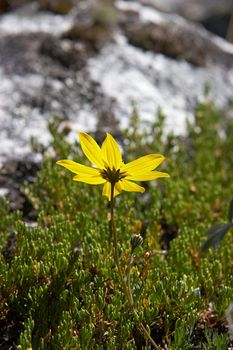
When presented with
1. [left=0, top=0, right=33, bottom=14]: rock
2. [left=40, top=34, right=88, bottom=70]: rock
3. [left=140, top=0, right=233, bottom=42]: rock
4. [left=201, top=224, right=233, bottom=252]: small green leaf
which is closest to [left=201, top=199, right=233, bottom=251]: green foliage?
[left=201, top=224, right=233, bottom=252]: small green leaf

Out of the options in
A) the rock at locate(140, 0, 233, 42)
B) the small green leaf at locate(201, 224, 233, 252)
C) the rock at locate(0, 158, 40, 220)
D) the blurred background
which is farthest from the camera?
the rock at locate(140, 0, 233, 42)

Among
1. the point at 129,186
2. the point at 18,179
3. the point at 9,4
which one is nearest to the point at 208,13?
the point at 9,4

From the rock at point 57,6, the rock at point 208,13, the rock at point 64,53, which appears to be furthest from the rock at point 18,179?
the rock at point 208,13

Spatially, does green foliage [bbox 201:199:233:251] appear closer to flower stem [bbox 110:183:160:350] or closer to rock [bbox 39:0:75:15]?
flower stem [bbox 110:183:160:350]

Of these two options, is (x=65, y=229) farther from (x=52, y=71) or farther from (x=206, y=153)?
(x=52, y=71)

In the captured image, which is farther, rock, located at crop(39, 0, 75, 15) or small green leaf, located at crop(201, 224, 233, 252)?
rock, located at crop(39, 0, 75, 15)

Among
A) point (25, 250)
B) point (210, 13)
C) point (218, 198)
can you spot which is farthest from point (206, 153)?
point (210, 13)
